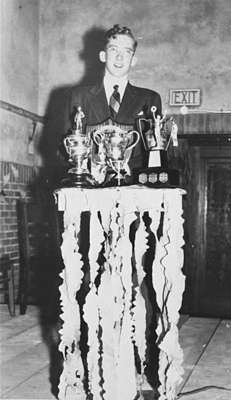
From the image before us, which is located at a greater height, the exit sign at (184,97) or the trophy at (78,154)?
the exit sign at (184,97)

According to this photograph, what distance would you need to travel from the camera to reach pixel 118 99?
272 centimetres

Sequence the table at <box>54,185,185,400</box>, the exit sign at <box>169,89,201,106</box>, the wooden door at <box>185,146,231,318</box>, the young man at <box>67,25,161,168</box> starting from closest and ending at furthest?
the table at <box>54,185,185,400</box> < the young man at <box>67,25,161,168</box> < the exit sign at <box>169,89,201,106</box> < the wooden door at <box>185,146,231,318</box>

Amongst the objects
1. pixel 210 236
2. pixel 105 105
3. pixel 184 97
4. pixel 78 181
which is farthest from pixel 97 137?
pixel 210 236

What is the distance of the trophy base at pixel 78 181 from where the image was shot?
233cm

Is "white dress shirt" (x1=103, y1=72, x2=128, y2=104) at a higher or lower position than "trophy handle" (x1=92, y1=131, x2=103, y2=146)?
higher

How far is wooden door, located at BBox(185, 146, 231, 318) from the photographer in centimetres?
557

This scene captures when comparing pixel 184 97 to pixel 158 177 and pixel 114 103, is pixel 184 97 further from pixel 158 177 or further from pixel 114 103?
pixel 158 177

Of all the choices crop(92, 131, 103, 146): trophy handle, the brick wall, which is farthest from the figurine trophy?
the brick wall

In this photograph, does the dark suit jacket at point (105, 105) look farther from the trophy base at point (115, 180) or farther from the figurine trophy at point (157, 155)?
the trophy base at point (115, 180)

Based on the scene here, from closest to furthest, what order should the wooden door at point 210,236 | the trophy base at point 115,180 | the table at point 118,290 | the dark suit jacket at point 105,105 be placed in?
the table at point 118,290, the trophy base at point 115,180, the dark suit jacket at point 105,105, the wooden door at point 210,236

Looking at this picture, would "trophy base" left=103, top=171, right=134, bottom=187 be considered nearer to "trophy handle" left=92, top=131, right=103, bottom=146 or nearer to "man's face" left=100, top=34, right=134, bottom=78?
"trophy handle" left=92, top=131, right=103, bottom=146

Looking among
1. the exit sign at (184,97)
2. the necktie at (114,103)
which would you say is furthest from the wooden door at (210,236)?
the necktie at (114,103)

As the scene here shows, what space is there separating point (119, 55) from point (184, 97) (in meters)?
2.96

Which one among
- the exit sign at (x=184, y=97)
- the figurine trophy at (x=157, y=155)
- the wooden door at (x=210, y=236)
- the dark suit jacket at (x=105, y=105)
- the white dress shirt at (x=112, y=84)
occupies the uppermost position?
the exit sign at (x=184, y=97)
